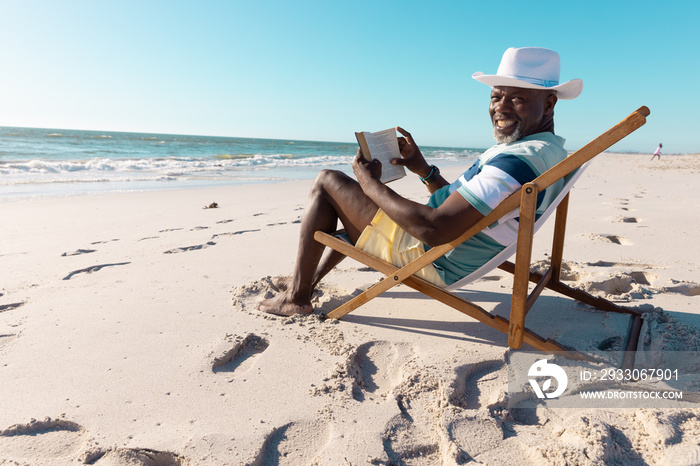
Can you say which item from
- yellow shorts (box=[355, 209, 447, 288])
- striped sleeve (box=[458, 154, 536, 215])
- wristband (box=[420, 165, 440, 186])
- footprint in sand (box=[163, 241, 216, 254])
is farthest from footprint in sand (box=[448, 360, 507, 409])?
footprint in sand (box=[163, 241, 216, 254])

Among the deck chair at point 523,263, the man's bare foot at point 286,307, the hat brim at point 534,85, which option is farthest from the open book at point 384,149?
the man's bare foot at point 286,307

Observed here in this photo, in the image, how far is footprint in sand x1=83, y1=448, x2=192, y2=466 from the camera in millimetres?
1416

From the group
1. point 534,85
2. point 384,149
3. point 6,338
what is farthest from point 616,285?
point 6,338

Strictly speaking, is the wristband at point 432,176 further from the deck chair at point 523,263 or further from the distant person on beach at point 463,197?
the deck chair at point 523,263

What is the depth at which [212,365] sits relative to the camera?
199cm

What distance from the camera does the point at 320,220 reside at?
2375 mm

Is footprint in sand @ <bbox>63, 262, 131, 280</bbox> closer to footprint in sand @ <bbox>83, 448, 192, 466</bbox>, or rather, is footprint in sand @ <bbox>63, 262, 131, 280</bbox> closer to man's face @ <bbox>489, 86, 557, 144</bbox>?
footprint in sand @ <bbox>83, 448, 192, 466</bbox>

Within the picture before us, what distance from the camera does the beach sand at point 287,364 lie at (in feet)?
4.84

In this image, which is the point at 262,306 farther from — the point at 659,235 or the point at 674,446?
the point at 659,235

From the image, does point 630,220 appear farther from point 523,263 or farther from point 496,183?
point 496,183

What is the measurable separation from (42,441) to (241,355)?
839 millimetres

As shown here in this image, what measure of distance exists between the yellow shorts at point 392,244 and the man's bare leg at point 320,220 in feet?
0.21

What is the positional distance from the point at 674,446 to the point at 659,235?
133 inches

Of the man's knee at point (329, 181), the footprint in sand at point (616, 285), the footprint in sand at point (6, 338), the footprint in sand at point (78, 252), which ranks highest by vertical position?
the man's knee at point (329, 181)
